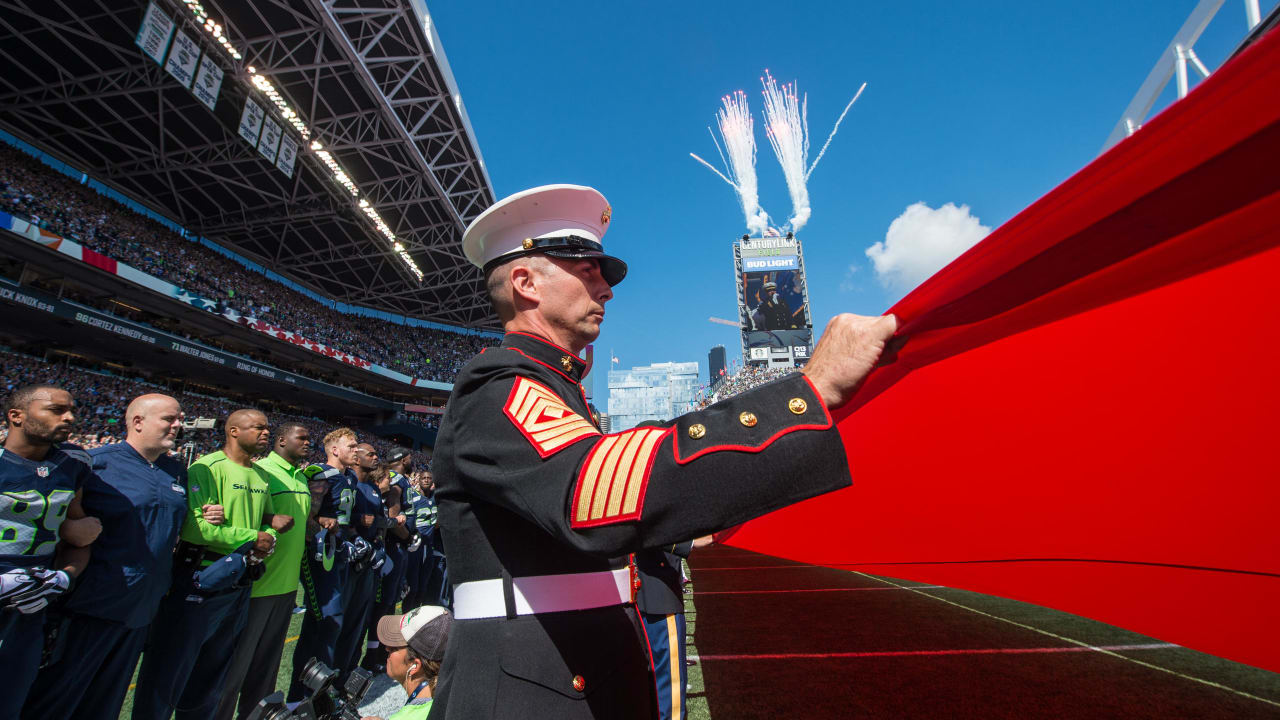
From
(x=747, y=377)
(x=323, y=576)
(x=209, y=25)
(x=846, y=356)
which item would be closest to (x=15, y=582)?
(x=323, y=576)

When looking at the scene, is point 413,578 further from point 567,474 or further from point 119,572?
point 567,474

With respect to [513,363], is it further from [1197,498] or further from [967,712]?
[967,712]

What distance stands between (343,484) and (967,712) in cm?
553

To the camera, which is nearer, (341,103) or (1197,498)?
(1197,498)

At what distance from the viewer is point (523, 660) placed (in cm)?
111

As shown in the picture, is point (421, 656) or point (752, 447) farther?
point (421, 656)

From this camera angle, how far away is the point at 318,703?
10.2 feet

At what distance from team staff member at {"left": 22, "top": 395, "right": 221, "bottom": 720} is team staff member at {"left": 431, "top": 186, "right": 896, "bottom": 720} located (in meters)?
2.98

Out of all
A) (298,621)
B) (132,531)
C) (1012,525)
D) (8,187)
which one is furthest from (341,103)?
(1012,525)

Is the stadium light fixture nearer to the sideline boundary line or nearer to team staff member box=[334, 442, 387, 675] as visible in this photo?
team staff member box=[334, 442, 387, 675]

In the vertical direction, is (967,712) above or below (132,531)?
below

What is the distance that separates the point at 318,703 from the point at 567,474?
3331 millimetres

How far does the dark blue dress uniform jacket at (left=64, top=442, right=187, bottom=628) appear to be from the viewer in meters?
3.03

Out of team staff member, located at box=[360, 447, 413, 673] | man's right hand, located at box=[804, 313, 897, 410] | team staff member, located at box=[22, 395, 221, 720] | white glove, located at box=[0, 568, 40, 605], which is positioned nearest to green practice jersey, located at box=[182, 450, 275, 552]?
team staff member, located at box=[22, 395, 221, 720]
